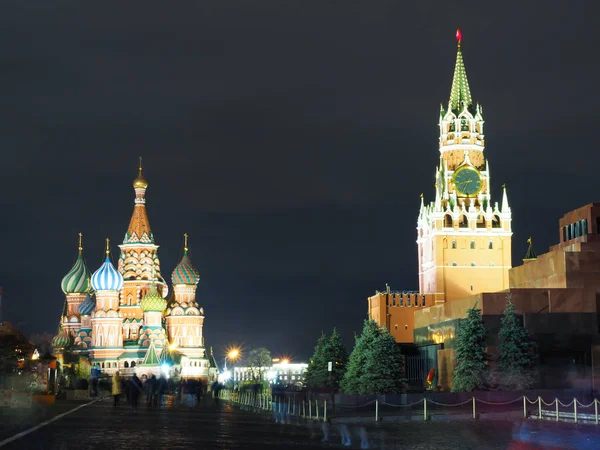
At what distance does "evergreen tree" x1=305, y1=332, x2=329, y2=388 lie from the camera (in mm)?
76812

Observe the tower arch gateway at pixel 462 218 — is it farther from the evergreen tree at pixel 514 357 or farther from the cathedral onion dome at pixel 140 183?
the evergreen tree at pixel 514 357

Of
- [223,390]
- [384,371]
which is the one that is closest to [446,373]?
[384,371]

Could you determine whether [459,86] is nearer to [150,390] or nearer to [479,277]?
[479,277]

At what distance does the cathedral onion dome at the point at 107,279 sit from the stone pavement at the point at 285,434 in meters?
105

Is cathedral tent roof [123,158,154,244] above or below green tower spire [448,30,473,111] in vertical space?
below

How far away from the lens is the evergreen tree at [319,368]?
76.8 m

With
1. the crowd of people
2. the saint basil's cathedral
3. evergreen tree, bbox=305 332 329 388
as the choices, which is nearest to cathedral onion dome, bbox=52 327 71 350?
the saint basil's cathedral

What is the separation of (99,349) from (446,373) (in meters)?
77.0

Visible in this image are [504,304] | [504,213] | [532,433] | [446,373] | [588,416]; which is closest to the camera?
[532,433]

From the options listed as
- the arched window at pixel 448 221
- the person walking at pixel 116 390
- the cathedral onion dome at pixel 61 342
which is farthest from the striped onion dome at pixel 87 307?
the person walking at pixel 116 390

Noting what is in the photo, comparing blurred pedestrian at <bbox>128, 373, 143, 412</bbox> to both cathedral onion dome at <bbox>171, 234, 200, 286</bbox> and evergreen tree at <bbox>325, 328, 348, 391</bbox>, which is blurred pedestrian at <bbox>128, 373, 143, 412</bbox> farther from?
cathedral onion dome at <bbox>171, 234, 200, 286</bbox>

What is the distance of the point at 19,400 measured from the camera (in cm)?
4853

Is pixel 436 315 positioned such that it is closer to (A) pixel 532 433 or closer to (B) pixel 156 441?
(A) pixel 532 433

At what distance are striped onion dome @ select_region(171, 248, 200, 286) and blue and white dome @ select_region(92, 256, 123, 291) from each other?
7760 millimetres
